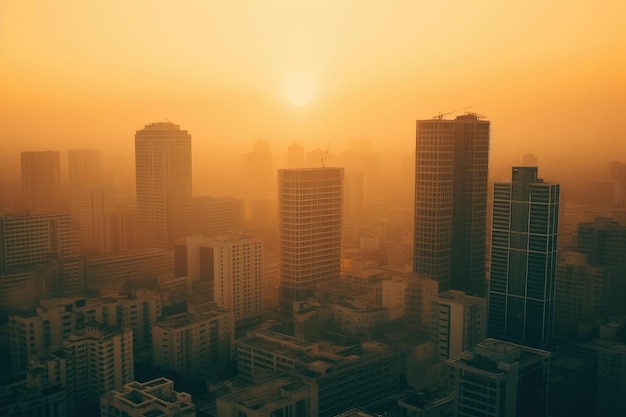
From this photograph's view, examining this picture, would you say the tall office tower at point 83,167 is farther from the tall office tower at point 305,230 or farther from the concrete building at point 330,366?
the concrete building at point 330,366

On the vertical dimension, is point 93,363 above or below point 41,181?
below

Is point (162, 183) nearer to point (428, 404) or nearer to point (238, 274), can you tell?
point (238, 274)

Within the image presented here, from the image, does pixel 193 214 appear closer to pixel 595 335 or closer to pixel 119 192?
pixel 119 192

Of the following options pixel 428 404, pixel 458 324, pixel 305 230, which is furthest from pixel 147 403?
pixel 305 230

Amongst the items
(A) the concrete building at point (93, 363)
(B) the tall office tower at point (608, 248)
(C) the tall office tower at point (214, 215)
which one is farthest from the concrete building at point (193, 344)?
(B) the tall office tower at point (608, 248)

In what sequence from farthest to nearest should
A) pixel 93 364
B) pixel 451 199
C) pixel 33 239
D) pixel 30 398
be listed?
pixel 33 239, pixel 451 199, pixel 93 364, pixel 30 398

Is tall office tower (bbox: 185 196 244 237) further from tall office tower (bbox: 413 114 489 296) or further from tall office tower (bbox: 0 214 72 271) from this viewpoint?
tall office tower (bbox: 413 114 489 296)
